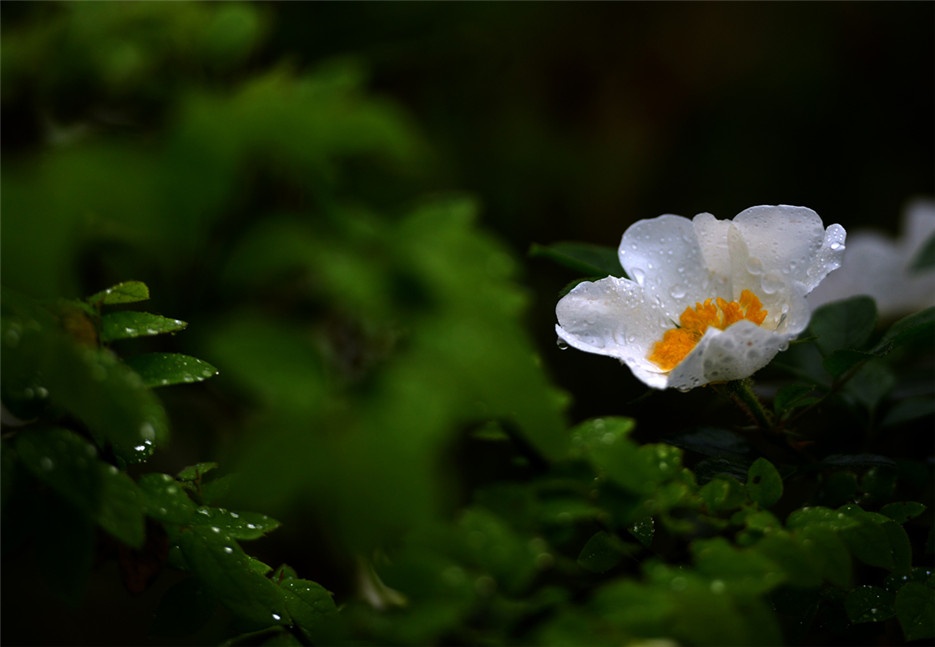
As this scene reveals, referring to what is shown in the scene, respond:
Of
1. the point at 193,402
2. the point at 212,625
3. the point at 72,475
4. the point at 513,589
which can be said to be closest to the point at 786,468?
the point at 513,589

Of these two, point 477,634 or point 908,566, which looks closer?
point 477,634

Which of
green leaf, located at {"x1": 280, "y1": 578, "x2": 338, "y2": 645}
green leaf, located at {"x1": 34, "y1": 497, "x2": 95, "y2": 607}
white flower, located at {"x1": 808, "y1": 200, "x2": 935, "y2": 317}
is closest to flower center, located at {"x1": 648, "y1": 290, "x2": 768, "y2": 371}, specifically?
green leaf, located at {"x1": 280, "y1": 578, "x2": 338, "y2": 645}

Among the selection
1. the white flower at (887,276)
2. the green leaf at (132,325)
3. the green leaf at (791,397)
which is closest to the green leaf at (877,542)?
the green leaf at (791,397)

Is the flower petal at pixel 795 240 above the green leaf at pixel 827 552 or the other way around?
above

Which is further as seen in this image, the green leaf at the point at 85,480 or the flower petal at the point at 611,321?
the flower petal at the point at 611,321

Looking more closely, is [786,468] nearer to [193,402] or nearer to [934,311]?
[934,311]

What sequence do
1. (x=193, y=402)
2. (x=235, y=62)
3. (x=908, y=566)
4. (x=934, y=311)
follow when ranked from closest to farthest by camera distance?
(x=908, y=566) → (x=934, y=311) → (x=235, y=62) → (x=193, y=402)

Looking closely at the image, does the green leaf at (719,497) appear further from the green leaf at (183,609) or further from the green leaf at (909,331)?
the green leaf at (183,609)
